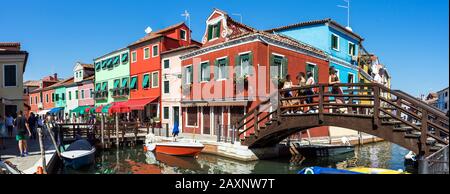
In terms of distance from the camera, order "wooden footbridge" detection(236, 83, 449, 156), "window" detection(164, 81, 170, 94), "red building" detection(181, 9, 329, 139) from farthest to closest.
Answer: "window" detection(164, 81, 170, 94) < "red building" detection(181, 9, 329, 139) < "wooden footbridge" detection(236, 83, 449, 156)

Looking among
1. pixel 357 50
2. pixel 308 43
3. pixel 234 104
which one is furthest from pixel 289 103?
pixel 357 50

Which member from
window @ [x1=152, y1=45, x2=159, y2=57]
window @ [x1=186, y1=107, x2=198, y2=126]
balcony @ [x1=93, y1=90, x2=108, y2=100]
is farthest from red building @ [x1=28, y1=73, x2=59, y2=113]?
window @ [x1=186, y1=107, x2=198, y2=126]

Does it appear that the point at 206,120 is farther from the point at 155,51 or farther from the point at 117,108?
the point at 155,51

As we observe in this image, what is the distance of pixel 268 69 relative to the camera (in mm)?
12578

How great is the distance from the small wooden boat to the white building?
6865mm

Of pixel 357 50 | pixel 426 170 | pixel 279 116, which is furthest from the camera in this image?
pixel 357 50

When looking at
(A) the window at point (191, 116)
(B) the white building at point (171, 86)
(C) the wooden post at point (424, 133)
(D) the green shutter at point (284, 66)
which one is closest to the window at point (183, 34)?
(B) the white building at point (171, 86)

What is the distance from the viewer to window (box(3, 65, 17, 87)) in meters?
13.5

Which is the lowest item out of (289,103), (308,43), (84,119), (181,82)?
(84,119)

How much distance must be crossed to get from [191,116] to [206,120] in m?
1.55

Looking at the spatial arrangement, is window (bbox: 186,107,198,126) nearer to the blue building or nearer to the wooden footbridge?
the wooden footbridge
